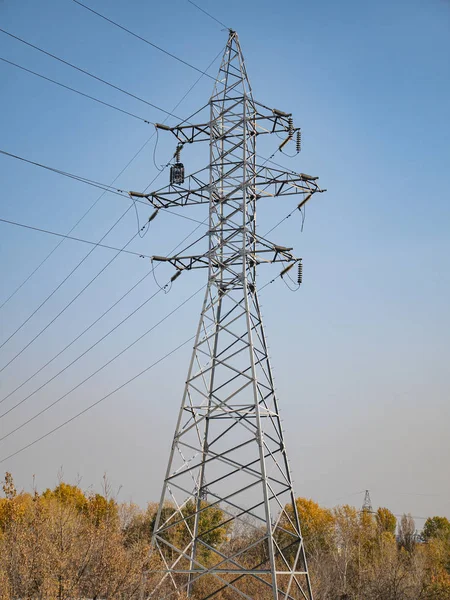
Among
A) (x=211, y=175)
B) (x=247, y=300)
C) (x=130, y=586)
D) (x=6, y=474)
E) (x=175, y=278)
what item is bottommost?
(x=130, y=586)

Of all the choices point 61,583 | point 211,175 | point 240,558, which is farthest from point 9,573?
point 240,558

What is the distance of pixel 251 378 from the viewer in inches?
609

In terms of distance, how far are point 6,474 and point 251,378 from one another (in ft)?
20.1

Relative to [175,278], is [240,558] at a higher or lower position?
lower

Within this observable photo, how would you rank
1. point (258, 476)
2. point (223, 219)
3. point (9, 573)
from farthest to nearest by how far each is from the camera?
1. point (223, 219)
2. point (258, 476)
3. point (9, 573)

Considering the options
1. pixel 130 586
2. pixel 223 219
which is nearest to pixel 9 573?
pixel 130 586

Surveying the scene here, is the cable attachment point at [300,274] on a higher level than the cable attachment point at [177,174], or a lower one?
lower

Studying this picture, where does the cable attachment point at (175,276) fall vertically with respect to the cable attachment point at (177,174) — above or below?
below

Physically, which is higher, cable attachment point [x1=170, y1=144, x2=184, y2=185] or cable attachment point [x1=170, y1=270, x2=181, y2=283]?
cable attachment point [x1=170, y1=144, x2=184, y2=185]

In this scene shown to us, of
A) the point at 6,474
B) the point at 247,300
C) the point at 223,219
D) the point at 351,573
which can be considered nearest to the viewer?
the point at 6,474

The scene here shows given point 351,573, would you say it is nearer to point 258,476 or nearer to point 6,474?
point 258,476

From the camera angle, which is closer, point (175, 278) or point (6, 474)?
point (6, 474)

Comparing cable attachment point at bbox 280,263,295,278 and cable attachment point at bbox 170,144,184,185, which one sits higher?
cable attachment point at bbox 170,144,184,185

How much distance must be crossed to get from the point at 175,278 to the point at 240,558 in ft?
70.9
